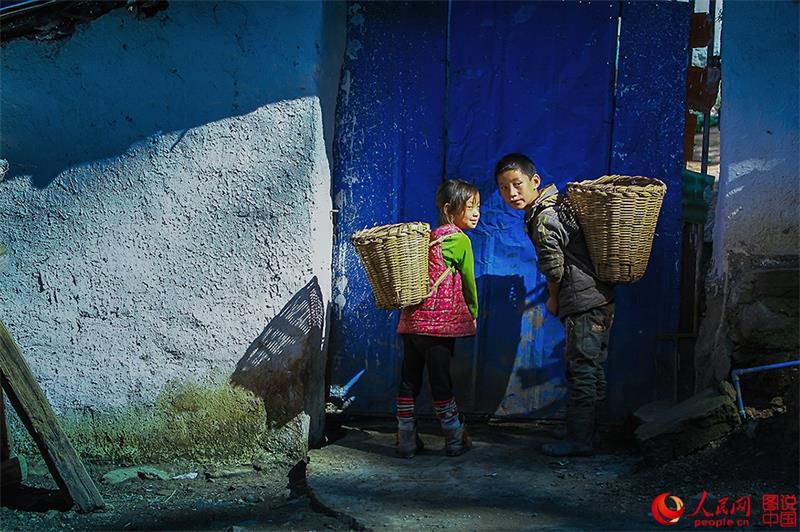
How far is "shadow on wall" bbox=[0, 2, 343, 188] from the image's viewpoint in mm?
4953

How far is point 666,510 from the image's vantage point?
157 inches

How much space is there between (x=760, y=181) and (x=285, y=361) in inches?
106

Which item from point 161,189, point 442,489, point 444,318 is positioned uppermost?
point 161,189

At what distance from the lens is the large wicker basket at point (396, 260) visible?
4.46m

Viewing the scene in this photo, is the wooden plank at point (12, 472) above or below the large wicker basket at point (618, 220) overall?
below

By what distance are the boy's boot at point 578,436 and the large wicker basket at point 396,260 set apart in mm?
1045

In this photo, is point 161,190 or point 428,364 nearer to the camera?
point 428,364

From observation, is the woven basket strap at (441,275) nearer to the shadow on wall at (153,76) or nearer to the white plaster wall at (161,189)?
the white plaster wall at (161,189)

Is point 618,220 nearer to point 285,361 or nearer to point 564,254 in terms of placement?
point 564,254

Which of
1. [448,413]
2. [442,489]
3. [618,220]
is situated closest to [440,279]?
[448,413]

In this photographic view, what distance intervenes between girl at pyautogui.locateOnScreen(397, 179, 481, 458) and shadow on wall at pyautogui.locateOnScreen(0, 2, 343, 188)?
Answer: 0.94 meters

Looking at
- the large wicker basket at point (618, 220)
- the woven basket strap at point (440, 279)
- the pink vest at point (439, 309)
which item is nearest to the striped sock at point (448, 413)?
the pink vest at point (439, 309)

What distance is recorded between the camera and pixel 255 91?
197 inches

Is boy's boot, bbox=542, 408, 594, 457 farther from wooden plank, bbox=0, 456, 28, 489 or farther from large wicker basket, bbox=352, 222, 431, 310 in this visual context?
wooden plank, bbox=0, 456, 28, 489
